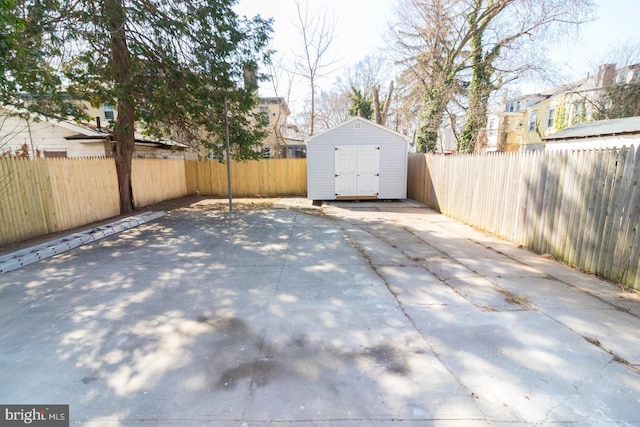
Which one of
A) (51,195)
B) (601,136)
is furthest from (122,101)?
(601,136)

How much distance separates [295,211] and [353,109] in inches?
679

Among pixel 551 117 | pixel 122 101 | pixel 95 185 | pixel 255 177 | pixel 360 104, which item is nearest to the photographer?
pixel 122 101

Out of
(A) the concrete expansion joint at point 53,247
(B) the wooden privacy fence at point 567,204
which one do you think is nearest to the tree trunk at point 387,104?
(B) the wooden privacy fence at point 567,204

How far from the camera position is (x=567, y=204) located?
4.78 meters

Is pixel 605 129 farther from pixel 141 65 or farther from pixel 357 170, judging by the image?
pixel 141 65

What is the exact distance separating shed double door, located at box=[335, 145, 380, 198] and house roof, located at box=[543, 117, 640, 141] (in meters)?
7.14

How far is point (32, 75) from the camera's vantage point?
6.14m

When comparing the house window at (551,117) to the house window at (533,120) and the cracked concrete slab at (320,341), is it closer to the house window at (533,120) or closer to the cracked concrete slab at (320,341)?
the house window at (533,120)

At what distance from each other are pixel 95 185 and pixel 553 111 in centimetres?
2717

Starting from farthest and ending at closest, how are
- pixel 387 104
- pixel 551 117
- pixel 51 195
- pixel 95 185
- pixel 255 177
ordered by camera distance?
1. pixel 387 104
2. pixel 551 117
3. pixel 255 177
4. pixel 95 185
5. pixel 51 195

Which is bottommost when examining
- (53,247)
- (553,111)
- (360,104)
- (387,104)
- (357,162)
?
(53,247)

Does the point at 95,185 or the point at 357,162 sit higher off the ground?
the point at 357,162

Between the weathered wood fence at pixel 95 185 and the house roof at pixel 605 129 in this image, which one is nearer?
the weathered wood fence at pixel 95 185

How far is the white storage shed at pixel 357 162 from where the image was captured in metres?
12.1
